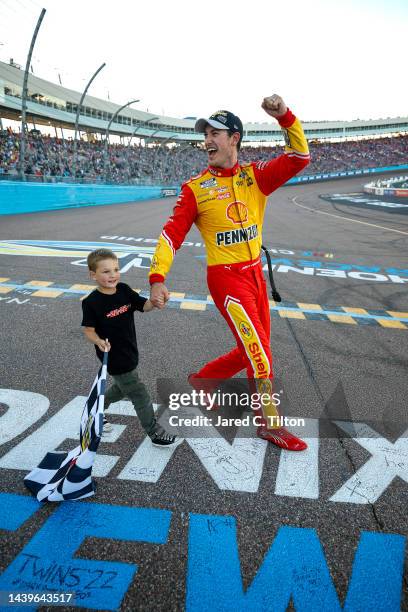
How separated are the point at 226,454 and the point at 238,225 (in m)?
1.61

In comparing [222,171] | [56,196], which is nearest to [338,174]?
[56,196]

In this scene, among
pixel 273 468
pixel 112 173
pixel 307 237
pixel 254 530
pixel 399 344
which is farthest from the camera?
pixel 112 173

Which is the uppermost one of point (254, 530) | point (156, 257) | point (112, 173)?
point (112, 173)

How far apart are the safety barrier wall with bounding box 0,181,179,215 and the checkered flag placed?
1656 cm

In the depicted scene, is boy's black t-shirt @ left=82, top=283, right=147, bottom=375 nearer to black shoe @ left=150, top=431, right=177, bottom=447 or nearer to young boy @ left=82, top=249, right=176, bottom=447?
young boy @ left=82, top=249, right=176, bottom=447

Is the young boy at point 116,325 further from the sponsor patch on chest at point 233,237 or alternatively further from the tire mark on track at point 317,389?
the tire mark on track at point 317,389

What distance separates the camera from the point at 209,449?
2.60 meters

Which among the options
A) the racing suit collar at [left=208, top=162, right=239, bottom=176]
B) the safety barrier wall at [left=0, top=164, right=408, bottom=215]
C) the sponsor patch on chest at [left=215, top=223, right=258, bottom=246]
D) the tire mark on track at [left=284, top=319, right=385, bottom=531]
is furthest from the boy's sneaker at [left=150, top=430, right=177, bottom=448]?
the safety barrier wall at [left=0, top=164, right=408, bottom=215]

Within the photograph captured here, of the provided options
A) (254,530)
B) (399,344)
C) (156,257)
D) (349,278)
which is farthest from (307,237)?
(254,530)

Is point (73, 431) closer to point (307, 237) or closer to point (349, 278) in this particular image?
point (349, 278)

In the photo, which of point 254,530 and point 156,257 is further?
point 156,257

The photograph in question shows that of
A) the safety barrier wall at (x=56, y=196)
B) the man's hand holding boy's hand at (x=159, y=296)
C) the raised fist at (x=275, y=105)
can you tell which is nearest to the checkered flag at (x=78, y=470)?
the man's hand holding boy's hand at (x=159, y=296)

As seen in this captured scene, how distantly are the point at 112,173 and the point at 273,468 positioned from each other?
44121 mm

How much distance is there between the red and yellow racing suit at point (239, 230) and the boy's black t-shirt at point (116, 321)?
0.47m
